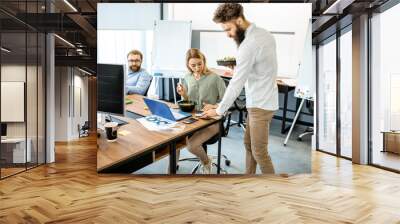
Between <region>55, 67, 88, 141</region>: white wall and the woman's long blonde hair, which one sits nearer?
the woman's long blonde hair

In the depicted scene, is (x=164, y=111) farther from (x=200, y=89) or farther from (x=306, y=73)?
(x=306, y=73)

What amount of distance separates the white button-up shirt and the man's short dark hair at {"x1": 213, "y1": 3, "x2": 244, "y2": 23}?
23cm

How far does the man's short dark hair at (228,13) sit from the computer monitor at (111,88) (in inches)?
51.0

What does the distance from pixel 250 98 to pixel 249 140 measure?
512 millimetres

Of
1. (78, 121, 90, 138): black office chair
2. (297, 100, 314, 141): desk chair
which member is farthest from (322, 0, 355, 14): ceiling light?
(78, 121, 90, 138): black office chair

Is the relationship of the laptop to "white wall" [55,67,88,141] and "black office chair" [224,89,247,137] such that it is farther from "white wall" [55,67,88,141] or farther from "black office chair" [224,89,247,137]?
"white wall" [55,67,88,141]

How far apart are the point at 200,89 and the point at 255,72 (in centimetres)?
68

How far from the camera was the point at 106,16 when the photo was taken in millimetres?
4484

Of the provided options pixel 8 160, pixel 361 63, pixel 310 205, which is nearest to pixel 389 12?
pixel 361 63

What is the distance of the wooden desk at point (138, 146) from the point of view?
4234 millimetres

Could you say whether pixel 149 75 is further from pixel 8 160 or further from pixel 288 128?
pixel 8 160

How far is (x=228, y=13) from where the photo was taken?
4.39 metres

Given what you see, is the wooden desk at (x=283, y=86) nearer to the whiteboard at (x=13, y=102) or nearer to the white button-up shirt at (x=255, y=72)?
the white button-up shirt at (x=255, y=72)

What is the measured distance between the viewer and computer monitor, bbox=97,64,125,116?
14.8ft
